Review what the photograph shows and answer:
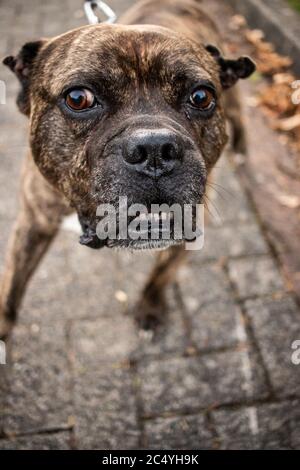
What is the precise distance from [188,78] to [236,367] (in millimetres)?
2005

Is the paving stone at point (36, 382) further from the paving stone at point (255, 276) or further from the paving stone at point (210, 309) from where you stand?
Answer: the paving stone at point (255, 276)

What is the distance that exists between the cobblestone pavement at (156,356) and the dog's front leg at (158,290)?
0.12 metres

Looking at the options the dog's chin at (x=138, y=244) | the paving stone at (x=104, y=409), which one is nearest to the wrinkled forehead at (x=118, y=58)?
the dog's chin at (x=138, y=244)

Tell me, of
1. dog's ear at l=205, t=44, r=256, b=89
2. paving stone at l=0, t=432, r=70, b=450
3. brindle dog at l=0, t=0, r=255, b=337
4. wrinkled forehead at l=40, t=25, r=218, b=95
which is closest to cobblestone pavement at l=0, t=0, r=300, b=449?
paving stone at l=0, t=432, r=70, b=450

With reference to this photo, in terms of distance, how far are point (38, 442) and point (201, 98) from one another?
2297mm

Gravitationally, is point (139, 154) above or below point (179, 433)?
above

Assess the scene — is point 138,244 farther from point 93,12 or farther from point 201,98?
point 93,12

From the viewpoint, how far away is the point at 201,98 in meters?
2.31

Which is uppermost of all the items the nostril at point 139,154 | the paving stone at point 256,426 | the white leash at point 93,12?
the white leash at point 93,12

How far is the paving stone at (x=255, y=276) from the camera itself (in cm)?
358

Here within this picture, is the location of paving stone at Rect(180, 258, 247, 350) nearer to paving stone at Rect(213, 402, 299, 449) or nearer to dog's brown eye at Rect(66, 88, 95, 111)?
paving stone at Rect(213, 402, 299, 449)

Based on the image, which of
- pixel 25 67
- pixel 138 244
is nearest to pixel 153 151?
pixel 138 244

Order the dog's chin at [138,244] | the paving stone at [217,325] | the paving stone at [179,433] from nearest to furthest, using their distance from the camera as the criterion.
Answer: the dog's chin at [138,244]
the paving stone at [179,433]
the paving stone at [217,325]
